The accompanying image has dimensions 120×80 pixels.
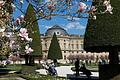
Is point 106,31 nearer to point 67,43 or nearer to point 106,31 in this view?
point 106,31

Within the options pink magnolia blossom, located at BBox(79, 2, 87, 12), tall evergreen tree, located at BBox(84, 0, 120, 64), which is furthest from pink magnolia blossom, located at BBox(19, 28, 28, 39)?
tall evergreen tree, located at BBox(84, 0, 120, 64)

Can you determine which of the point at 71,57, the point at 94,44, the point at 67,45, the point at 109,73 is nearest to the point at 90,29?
the point at 94,44

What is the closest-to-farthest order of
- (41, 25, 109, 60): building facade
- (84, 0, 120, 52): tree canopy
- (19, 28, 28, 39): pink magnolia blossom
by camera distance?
(19, 28, 28, 39): pink magnolia blossom
(84, 0, 120, 52): tree canopy
(41, 25, 109, 60): building facade

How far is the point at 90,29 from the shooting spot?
1373 cm

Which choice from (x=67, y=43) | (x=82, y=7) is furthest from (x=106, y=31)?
(x=67, y=43)

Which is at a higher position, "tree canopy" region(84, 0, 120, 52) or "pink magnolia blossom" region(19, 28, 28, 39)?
"tree canopy" region(84, 0, 120, 52)

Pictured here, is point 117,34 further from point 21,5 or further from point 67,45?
point 67,45

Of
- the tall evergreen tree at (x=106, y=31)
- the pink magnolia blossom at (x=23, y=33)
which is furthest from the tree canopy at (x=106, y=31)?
the pink magnolia blossom at (x=23, y=33)

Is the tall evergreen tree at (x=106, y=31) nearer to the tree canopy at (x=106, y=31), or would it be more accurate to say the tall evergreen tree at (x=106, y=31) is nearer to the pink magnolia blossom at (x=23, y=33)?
the tree canopy at (x=106, y=31)

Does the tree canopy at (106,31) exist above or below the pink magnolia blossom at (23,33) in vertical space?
above

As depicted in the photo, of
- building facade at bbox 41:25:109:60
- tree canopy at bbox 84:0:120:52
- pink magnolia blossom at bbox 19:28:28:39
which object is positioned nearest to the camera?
pink magnolia blossom at bbox 19:28:28:39

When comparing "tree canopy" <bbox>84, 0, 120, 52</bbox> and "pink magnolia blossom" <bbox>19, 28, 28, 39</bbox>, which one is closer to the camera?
"pink magnolia blossom" <bbox>19, 28, 28, 39</bbox>

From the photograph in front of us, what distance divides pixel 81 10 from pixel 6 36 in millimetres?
742

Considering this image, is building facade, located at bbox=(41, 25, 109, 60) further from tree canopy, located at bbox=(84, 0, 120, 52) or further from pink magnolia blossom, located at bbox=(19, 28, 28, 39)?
pink magnolia blossom, located at bbox=(19, 28, 28, 39)
